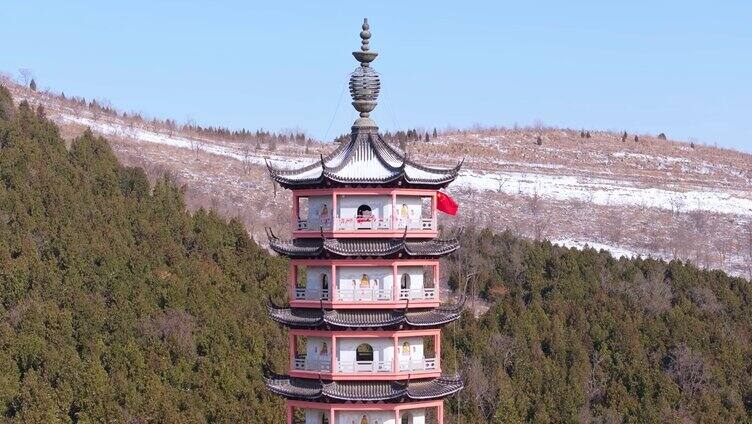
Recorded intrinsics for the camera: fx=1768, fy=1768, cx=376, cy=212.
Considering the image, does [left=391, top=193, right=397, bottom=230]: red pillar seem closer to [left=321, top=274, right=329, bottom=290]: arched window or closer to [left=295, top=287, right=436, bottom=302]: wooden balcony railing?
[left=295, top=287, right=436, bottom=302]: wooden balcony railing

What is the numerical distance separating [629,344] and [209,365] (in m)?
28.4

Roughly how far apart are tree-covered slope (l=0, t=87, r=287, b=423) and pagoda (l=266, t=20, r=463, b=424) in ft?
95.6

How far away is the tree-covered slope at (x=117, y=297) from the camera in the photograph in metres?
94.8

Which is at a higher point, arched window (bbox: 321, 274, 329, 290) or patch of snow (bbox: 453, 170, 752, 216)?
arched window (bbox: 321, 274, 329, 290)

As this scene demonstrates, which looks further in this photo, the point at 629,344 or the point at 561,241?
the point at 561,241

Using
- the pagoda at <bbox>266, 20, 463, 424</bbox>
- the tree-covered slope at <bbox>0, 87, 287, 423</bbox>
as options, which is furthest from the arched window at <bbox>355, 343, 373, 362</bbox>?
the tree-covered slope at <bbox>0, 87, 287, 423</bbox>

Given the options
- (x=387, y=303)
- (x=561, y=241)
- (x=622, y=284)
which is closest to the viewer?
(x=387, y=303)

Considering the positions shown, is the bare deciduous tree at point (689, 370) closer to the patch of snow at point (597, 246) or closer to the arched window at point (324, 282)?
the patch of snow at point (597, 246)

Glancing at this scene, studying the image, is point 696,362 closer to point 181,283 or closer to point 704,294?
point 704,294

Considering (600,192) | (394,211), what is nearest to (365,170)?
(394,211)

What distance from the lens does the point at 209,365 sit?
101812mm

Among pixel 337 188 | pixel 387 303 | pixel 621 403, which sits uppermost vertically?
pixel 337 188

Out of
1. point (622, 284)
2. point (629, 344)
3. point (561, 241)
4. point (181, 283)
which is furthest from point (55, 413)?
point (561, 241)

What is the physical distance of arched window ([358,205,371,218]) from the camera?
65312 millimetres
